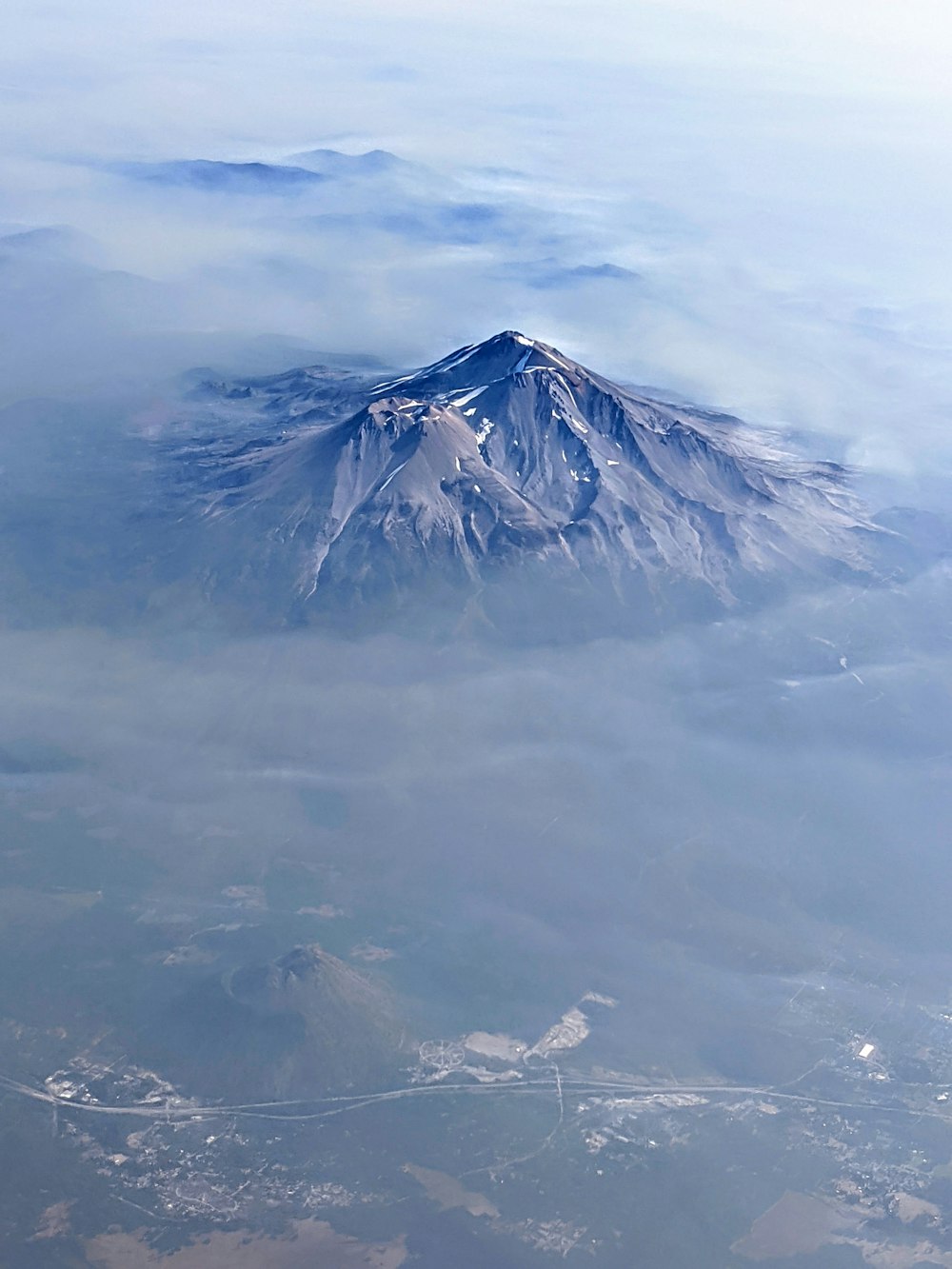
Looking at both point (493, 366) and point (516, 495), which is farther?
point (493, 366)

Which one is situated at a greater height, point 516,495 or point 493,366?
point 493,366

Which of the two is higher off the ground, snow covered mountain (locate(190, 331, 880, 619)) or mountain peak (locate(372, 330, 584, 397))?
mountain peak (locate(372, 330, 584, 397))

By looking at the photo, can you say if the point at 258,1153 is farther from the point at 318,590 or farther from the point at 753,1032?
the point at 318,590

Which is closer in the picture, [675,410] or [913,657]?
[913,657]

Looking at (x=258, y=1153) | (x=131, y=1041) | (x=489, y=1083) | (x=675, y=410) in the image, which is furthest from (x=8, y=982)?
(x=675, y=410)

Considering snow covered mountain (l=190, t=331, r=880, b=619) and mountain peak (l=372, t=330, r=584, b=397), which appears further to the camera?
mountain peak (l=372, t=330, r=584, b=397)

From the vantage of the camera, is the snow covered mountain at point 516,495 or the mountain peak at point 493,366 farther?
the mountain peak at point 493,366

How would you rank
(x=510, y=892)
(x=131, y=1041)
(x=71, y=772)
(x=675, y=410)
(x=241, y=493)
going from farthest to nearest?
1. (x=675, y=410)
2. (x=241, y=493)
3. (x=71, y=772)
4. (x=510, y=892)
5. (x=131, y=1041)

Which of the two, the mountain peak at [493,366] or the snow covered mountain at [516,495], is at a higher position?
the mountain peak at [493,366]
